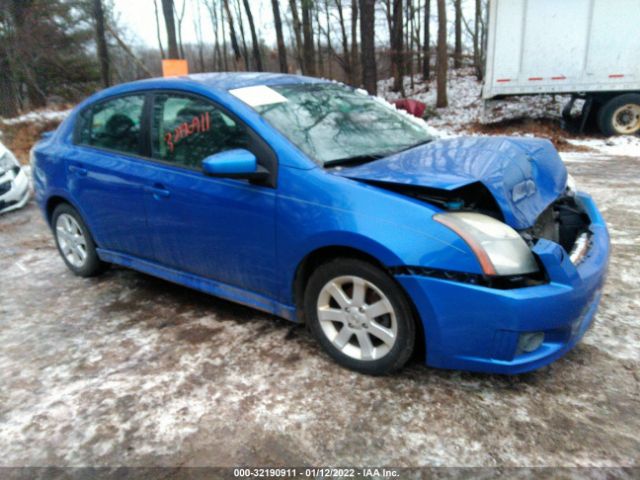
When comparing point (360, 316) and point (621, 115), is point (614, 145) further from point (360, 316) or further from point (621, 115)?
point (360, 316)

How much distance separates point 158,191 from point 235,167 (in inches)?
32.2

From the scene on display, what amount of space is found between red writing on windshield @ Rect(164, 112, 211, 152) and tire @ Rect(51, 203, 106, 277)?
1276mm

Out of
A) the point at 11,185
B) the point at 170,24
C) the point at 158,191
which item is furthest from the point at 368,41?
the point at 158,191

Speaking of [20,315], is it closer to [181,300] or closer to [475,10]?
[181,300]

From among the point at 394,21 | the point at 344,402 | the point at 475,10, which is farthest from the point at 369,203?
the point at 475,10

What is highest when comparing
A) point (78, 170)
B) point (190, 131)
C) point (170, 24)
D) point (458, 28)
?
point (458, 28)

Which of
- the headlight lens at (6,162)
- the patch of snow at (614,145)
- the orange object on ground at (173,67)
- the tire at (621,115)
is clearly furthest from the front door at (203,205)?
the tire at (621,115)

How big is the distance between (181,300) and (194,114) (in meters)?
1.39

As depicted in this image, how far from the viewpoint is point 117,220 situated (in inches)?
147

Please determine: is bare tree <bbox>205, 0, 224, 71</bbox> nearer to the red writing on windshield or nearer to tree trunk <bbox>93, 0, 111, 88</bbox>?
tree trunk <bbox>93, 0, 111, 88</bbox>

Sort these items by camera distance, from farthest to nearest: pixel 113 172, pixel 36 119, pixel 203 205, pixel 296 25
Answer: pixel 296 25, pixel 36 119, pixel 113 172, pixel 203 205

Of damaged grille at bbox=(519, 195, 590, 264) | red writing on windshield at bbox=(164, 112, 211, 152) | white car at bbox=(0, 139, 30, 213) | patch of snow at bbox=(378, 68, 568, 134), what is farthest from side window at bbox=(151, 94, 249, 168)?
patch of snow at bbox=(378, 68, 568, 134)

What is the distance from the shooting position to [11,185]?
6660mm

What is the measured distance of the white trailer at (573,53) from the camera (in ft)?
35.6
